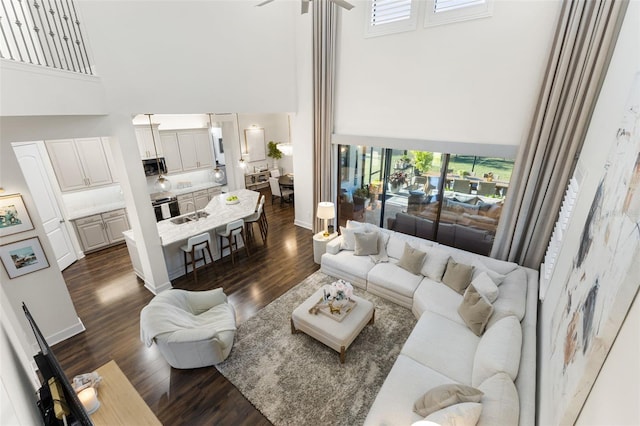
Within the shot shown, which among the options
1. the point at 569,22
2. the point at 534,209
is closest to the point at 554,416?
the point at 534,209

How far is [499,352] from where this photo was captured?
274 cm

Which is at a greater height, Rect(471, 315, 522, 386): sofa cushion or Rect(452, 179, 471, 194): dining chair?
Rect(452, 179, 471, 194): dining chair

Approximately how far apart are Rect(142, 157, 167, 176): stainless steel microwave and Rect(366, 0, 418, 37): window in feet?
19.9

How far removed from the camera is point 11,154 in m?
3.23

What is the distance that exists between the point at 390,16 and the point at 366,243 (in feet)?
→ 13.6

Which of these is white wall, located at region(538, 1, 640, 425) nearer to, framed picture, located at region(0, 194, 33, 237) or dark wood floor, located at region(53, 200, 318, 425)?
dark wood floor, located at region(53, 200, 318, 425)

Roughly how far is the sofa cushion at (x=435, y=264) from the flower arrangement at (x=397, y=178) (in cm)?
174

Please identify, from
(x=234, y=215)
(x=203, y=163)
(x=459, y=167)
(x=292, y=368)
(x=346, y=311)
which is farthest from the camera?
(x=203, y=163)

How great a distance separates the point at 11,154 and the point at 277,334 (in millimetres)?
3957

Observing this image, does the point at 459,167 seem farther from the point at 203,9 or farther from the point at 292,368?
the point at 203,9

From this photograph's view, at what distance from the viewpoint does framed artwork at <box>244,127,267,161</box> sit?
408 inches

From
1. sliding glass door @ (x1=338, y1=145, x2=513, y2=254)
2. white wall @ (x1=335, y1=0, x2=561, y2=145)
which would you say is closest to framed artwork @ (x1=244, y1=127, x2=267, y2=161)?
sliding glass door @ (x1=338, y1=145, x2=513, y2=254)

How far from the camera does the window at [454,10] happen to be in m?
4.11

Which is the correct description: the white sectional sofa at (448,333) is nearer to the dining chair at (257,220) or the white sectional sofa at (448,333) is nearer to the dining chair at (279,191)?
the dining chair at (257,220)
